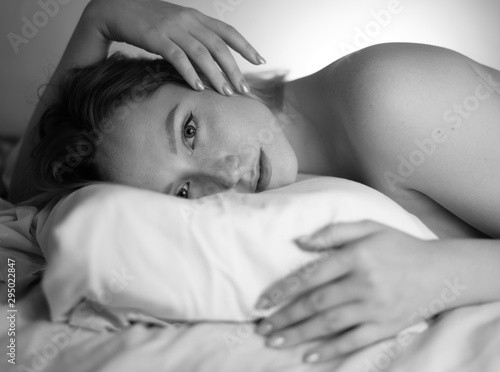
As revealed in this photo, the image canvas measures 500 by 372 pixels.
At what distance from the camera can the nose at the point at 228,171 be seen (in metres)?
0.99

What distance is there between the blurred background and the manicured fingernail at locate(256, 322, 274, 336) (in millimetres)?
1311

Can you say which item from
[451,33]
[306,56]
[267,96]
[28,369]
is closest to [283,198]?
[28,369]

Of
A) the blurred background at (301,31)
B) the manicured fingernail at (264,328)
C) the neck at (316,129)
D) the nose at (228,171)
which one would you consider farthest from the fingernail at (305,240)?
the blurred background at (301,31)

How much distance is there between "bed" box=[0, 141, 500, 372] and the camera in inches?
26.4

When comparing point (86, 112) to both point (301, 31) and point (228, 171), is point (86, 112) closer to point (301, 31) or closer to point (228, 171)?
point (228, 171)

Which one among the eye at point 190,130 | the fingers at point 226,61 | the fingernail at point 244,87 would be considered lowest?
the eye at point 190,130

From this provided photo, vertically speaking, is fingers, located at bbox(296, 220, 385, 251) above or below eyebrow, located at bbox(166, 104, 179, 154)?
above

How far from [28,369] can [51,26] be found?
1.36 metres

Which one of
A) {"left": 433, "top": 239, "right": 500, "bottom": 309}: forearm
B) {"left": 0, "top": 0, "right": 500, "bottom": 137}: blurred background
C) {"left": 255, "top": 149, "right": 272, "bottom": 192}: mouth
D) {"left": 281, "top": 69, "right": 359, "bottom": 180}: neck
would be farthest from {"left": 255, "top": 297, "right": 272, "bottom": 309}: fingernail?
{"left": 0, "top": 0, "right": 500, "bottom": 137}: blurred background

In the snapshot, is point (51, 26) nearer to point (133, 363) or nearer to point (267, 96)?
point (267, 96)

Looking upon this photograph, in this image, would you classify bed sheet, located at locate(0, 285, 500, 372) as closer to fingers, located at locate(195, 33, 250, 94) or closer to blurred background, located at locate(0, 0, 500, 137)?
fingers, located at locate(195, 33, 250, 94)

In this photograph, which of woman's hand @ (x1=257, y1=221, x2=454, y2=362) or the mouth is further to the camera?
the mouth

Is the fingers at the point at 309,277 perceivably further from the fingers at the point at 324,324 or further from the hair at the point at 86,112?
the hair at the point at 86,112

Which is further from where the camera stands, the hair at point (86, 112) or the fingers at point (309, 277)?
the hair at point (86, 112)
